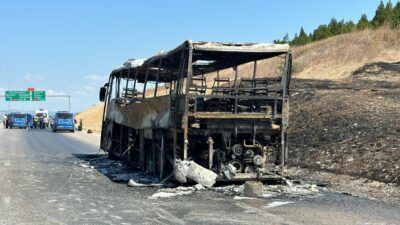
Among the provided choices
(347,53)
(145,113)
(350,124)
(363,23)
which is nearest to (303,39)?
(363,23)

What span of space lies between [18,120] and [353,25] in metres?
43.9

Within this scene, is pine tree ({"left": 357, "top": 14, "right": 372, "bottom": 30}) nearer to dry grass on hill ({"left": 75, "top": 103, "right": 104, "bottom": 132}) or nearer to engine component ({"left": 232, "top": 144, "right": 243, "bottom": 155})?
dry grass on hill ({"left": 75, "top": 103, "right": 104, "bottom": 132})

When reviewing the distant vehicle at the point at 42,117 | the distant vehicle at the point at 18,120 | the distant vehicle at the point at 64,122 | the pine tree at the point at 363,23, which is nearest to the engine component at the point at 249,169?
the distant vehicle at the point at 64,122

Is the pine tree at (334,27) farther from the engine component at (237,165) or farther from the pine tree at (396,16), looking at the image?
the engine component at (237,165)

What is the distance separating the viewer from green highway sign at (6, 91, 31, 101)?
279 ft

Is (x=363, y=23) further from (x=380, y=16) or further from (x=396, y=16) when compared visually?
(x=396, y=16)

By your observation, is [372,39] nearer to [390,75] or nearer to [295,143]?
[390,75]

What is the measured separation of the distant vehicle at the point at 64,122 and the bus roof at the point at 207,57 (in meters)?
36.4

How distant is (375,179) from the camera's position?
39.9ft

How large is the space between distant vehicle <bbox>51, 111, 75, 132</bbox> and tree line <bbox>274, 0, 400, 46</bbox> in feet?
77.4

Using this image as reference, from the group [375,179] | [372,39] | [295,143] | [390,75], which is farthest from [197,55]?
[372,39]

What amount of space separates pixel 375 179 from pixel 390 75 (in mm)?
21696

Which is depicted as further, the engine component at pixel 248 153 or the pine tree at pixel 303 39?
the pine tree at pixel 303 39

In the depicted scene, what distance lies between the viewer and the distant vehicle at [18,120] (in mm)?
63062
